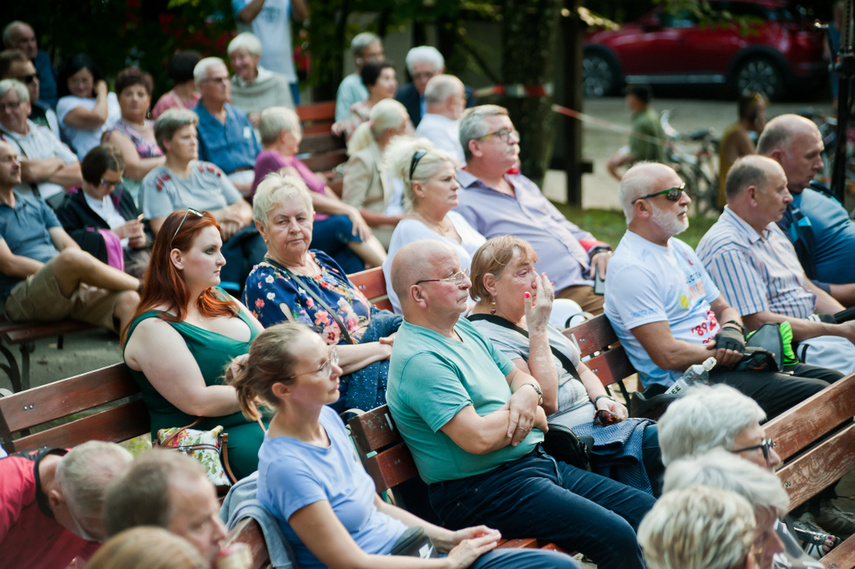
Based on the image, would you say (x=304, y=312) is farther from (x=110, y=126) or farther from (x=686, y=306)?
(x=110, y=126)

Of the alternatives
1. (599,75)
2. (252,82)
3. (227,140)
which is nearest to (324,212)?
(227,140)

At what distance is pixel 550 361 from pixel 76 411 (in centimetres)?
178

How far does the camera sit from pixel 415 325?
10.7 feet

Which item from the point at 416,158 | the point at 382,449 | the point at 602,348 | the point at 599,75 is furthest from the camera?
the point at 599,75

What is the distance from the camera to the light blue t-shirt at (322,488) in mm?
2520

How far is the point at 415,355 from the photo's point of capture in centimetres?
307

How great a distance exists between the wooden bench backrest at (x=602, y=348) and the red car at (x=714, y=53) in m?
12.6

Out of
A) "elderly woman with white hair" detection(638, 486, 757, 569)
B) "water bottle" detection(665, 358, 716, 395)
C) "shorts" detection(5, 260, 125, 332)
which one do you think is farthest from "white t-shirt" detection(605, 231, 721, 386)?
"shorts" detection(5, 260, 125, 332)

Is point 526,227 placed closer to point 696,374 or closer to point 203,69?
point 696,374

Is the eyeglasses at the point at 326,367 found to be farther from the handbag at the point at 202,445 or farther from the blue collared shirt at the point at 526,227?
the blue collared shirt at the point at 526,227

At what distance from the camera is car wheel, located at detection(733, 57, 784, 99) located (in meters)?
17.3

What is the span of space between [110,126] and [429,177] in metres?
3.79

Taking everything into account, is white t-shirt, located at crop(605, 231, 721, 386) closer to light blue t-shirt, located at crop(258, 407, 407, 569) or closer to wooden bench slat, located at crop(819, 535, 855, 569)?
wooden bench slat, located at crop(819, 535, 855, 569)

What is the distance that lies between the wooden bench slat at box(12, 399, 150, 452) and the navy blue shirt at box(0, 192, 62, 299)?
2.29m
